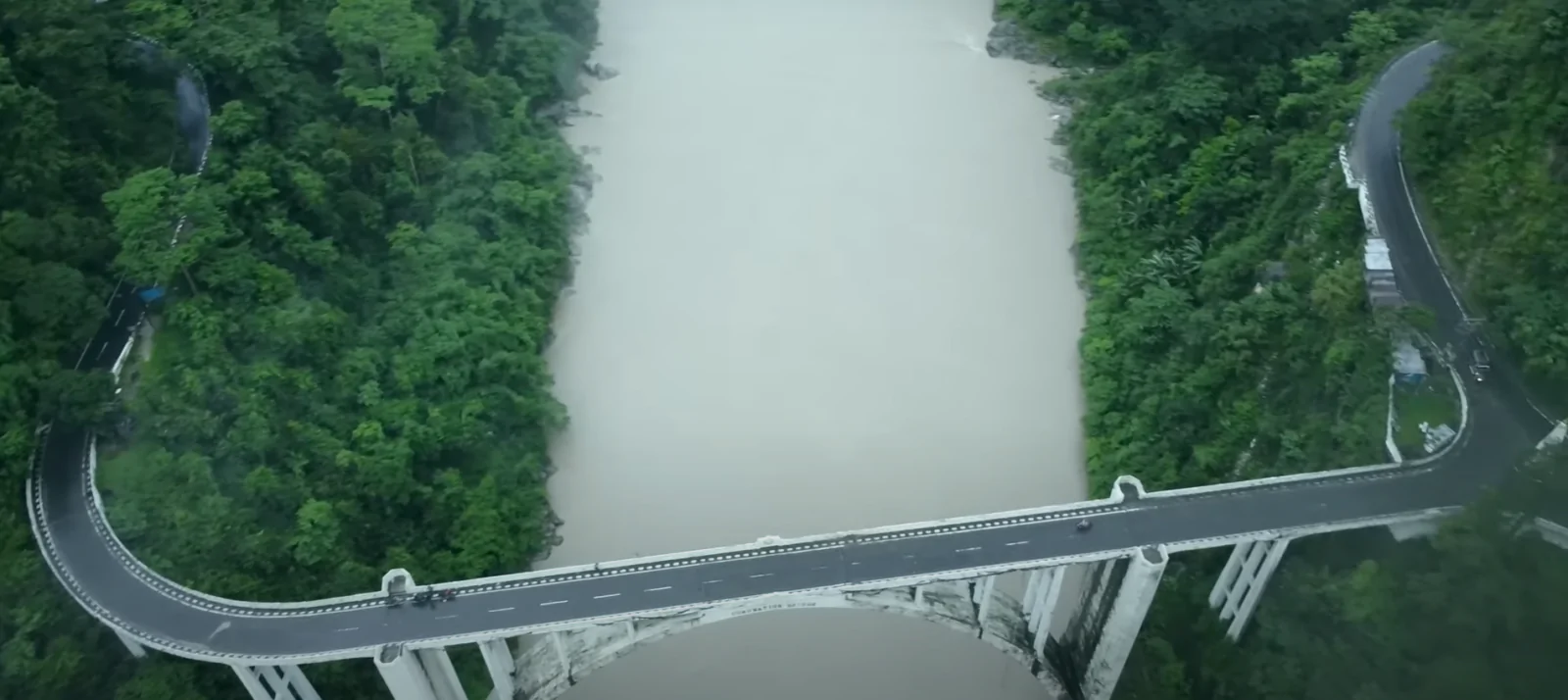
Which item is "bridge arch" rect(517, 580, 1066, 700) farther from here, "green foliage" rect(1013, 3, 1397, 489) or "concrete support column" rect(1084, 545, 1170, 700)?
"green foliage" rect(1013, 3, 1397, 489)

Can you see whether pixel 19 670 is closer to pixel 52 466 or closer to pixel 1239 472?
pixel 52 466

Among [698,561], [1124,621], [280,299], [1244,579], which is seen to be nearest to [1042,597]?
[1124,621]

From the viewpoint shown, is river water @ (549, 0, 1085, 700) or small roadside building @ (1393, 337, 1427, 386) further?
river water @ (549, 0, 1085, 700)

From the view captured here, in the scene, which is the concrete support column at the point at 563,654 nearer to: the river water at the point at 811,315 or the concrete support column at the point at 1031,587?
the river water at the point at 811,315

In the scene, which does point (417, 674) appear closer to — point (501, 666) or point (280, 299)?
point (501, 666)

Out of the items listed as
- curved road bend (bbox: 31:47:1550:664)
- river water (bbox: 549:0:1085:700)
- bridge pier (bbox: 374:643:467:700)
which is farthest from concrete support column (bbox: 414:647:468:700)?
river water (bbox: 549:0:1085:700)

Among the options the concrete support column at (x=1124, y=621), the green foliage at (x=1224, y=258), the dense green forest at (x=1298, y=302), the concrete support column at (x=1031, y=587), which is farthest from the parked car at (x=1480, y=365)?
the concrete support column at (x=1031, y=587)
